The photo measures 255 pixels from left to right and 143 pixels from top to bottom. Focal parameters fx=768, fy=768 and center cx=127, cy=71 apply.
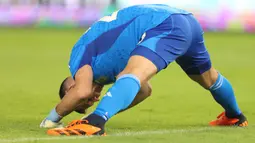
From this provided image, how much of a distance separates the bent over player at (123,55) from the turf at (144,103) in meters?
0.29

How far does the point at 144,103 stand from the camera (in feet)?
33.3

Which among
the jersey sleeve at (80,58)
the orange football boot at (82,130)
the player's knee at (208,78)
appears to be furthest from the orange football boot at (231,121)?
the orange football boot at (82,130)

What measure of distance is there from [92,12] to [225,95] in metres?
21.3

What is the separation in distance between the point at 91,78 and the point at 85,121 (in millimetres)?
753

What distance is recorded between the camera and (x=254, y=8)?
89.8 ft

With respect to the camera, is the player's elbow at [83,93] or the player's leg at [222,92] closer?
the player's elbow at [83,93]

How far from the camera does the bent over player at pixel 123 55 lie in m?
6.18

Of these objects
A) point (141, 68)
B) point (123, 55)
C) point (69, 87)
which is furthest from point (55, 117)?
point (141, 68)

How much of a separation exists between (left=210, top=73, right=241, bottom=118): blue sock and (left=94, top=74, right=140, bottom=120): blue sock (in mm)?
1521

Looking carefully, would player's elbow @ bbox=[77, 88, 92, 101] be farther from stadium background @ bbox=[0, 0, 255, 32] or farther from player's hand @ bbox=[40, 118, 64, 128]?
stadium background @ bbox=[0, 0, 255, 32]

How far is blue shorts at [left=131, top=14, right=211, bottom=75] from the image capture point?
639cm

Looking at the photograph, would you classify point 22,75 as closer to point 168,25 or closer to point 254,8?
point 168,25

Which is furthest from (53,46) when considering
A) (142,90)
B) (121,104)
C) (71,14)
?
(121,104)

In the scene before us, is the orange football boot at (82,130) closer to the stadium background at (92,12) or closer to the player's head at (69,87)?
the player's head at (69,87)
